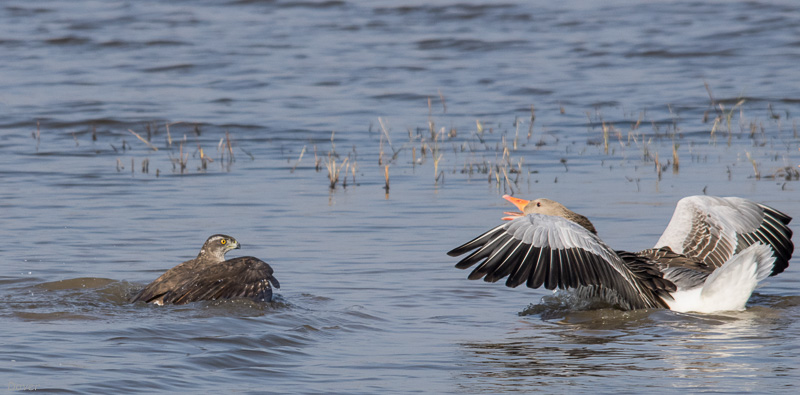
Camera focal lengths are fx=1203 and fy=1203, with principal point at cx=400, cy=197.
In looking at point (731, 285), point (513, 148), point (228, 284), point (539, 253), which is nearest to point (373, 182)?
point (513, 148)

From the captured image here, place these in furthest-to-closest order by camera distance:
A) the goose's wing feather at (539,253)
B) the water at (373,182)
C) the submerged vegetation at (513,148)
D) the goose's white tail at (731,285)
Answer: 1. the submerged vegetation at (513,148)
2. the goose's white tail at (731,285)
3. the goose's wing feather at (539,253)
4. the water at (373,182)

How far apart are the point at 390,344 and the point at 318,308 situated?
101 centimetres

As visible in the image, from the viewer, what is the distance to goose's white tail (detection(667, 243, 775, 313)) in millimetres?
7281

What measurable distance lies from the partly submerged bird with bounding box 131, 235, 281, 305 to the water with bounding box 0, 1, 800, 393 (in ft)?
0.59

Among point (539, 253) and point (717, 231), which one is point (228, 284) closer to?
point (539, 253)

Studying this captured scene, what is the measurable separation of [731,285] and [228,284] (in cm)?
319

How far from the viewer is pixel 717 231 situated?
28.0 feet

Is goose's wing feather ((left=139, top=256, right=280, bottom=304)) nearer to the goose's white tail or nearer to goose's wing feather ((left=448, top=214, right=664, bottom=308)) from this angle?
goose's wing feather ((left=448, top=214, right=664, bottom=308))

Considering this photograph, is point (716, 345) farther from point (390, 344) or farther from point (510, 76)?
point (510, 76)

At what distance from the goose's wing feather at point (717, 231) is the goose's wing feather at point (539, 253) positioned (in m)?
1.37

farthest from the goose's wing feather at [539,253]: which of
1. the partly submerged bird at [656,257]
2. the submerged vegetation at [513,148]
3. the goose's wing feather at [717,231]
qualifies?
the submerged vegetation at [513,148]

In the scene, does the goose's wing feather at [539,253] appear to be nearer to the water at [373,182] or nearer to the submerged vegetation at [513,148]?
the water at [373,182]

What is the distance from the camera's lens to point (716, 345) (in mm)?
6680

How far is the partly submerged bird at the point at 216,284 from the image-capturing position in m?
7.68
